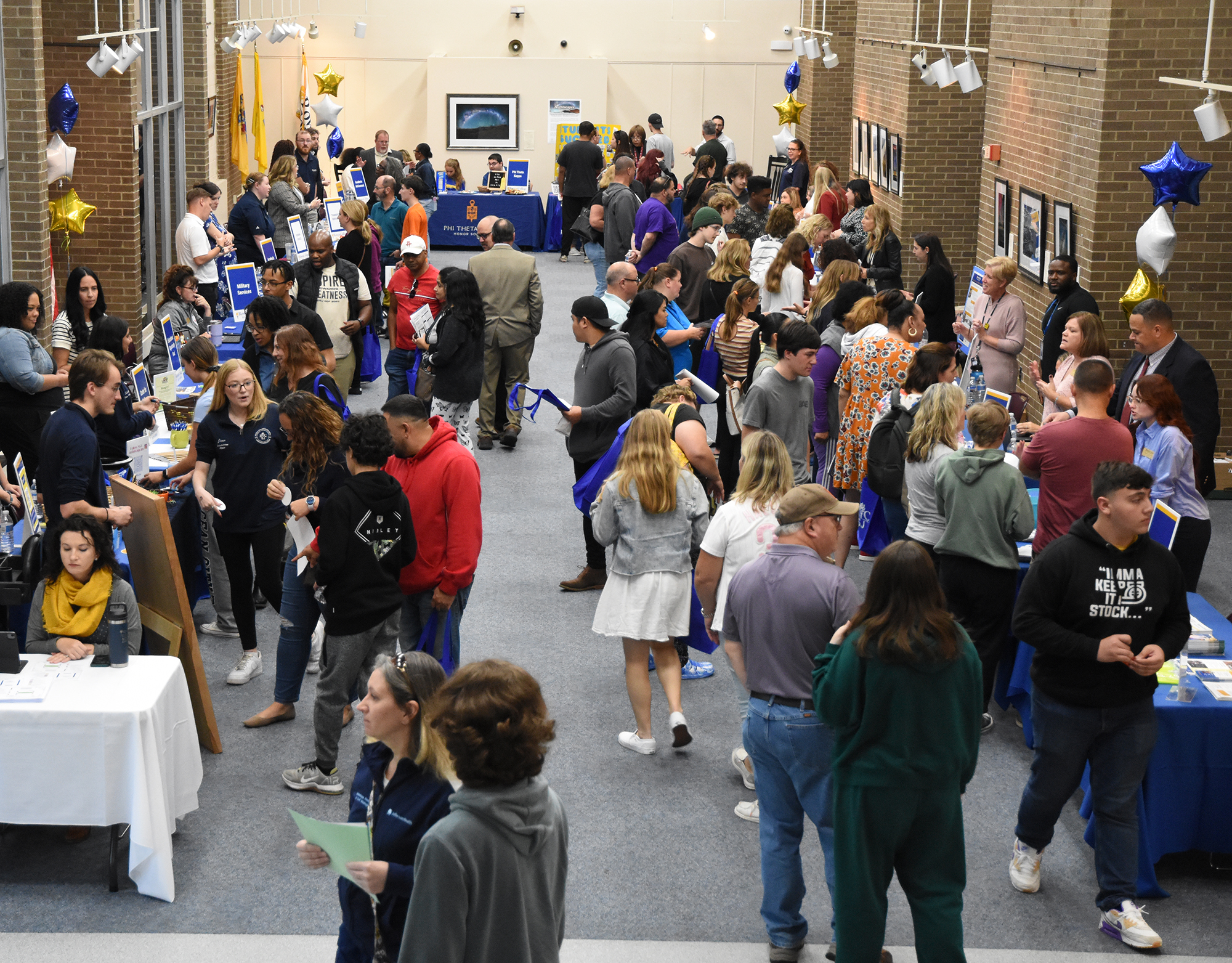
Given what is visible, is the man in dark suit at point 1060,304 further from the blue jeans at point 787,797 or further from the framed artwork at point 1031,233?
the blue jeans at point 787,797

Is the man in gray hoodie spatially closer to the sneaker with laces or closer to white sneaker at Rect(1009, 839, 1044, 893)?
the sneaker with laces

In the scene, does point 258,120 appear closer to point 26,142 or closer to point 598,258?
point 598,258

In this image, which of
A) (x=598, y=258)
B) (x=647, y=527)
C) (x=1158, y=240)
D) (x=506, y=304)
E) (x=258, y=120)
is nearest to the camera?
(x=647, y=527)

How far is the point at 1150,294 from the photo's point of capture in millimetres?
7719

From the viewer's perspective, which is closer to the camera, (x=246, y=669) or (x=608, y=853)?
(x=608, y=853)

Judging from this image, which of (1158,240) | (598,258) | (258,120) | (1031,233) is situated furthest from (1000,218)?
(258,120)

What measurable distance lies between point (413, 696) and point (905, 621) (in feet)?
4.13

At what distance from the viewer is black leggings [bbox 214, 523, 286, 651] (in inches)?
236

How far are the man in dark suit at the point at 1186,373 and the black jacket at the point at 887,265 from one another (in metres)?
4.17

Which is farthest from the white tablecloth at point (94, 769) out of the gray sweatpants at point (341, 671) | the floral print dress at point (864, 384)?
the floral print dress at point (864, 384)

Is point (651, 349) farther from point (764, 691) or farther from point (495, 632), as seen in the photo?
point (764, 691)

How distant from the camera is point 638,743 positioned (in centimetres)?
560

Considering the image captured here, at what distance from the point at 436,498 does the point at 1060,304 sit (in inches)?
195

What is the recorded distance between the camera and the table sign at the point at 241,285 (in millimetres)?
9836
